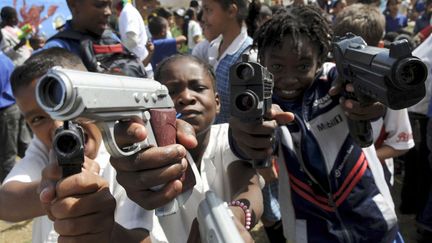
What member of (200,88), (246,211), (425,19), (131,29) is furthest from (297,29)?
(425,19)

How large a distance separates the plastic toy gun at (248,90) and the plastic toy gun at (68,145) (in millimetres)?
511

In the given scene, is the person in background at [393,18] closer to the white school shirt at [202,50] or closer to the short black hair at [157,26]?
the short black hair at [157,26]

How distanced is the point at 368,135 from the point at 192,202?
0.78 metres

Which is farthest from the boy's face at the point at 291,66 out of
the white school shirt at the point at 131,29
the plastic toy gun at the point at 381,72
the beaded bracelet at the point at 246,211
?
the white school shirt at the point at 131,29

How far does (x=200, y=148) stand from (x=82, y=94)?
819 mm

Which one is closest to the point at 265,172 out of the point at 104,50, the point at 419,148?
the point at 104,50

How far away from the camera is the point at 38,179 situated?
144 centimetres

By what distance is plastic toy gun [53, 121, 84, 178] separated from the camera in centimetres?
90

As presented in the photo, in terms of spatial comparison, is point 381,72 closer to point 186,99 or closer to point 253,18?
point 186,99

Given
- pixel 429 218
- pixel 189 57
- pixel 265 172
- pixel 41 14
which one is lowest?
pixel 41 14

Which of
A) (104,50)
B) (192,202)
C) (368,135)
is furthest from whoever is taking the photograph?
(104,50)

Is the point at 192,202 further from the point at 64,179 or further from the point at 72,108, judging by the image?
the point at 72,108

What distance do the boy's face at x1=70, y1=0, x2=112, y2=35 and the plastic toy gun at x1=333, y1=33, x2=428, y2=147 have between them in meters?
1.70

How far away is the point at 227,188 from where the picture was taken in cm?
154
